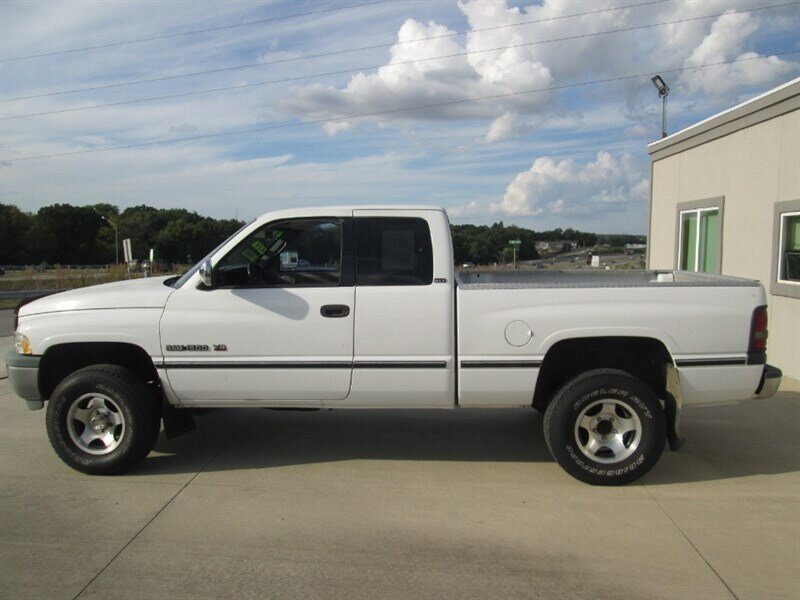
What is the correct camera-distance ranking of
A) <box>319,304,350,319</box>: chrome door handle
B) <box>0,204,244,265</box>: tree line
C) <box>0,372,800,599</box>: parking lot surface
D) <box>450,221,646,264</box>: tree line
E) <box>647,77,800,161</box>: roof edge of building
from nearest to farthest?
<box>0,372,800,599</box>: parking lot surface
<box>319,304,350,319</box>: chrome door handle
<box>647,77,800,161</box>: roof edge of building
<box>450,221,646,264</box>: tree line
<box>0,204,244,265</box>: tree line

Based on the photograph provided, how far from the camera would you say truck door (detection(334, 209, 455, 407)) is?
475 cm

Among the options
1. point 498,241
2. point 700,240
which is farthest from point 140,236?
point 700,240

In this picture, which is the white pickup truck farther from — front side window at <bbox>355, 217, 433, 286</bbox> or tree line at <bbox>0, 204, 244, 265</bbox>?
tree line at <bbox>0, 204, 244, 265</bbox>

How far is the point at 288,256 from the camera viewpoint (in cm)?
520

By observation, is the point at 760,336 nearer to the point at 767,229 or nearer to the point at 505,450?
the point at 505,450

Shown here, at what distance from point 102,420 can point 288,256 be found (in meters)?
1.86

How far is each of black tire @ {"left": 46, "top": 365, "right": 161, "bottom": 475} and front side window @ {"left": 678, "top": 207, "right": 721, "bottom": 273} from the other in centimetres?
897

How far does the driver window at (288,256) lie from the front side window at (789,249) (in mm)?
6643

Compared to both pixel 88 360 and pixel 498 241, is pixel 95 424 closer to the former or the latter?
pixel 88 360

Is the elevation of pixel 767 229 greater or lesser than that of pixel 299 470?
greater

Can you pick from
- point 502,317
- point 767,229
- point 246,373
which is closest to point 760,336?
point 502,317

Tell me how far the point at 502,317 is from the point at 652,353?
1237 millimetres

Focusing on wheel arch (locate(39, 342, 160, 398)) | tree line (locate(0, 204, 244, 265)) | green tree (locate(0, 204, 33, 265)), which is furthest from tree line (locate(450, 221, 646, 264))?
green tree (locate(0, 204, 33, 265))

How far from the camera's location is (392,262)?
16.1 feet
